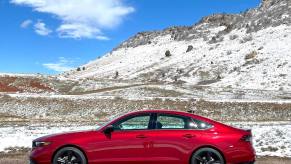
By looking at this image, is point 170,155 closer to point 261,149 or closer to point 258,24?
point 261,149

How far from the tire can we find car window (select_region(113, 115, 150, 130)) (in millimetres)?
1183

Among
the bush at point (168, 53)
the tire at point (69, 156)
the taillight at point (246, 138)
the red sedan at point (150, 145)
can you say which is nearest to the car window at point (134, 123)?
the red sedan at point (150, 145)

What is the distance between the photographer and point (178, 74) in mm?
93375

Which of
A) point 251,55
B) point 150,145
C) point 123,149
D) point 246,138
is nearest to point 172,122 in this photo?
point 150,145

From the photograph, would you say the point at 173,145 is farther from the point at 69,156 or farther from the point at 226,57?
the point at 226,57

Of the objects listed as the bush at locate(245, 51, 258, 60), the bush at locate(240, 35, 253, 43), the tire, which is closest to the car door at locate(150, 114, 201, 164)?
the tire

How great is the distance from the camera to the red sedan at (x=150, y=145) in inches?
481

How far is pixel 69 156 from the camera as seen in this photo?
12.4 metres

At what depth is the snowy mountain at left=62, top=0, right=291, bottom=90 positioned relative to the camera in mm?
76812

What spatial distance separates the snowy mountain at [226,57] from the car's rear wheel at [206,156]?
183 ft

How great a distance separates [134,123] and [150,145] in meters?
0.75

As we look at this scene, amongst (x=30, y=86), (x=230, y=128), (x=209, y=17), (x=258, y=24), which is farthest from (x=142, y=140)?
(x=209, y=17)

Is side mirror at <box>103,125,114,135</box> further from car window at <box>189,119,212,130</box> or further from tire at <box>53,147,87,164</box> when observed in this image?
car window at <box>189,119,212,130</box>

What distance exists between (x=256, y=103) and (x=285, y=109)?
9.95 feet
